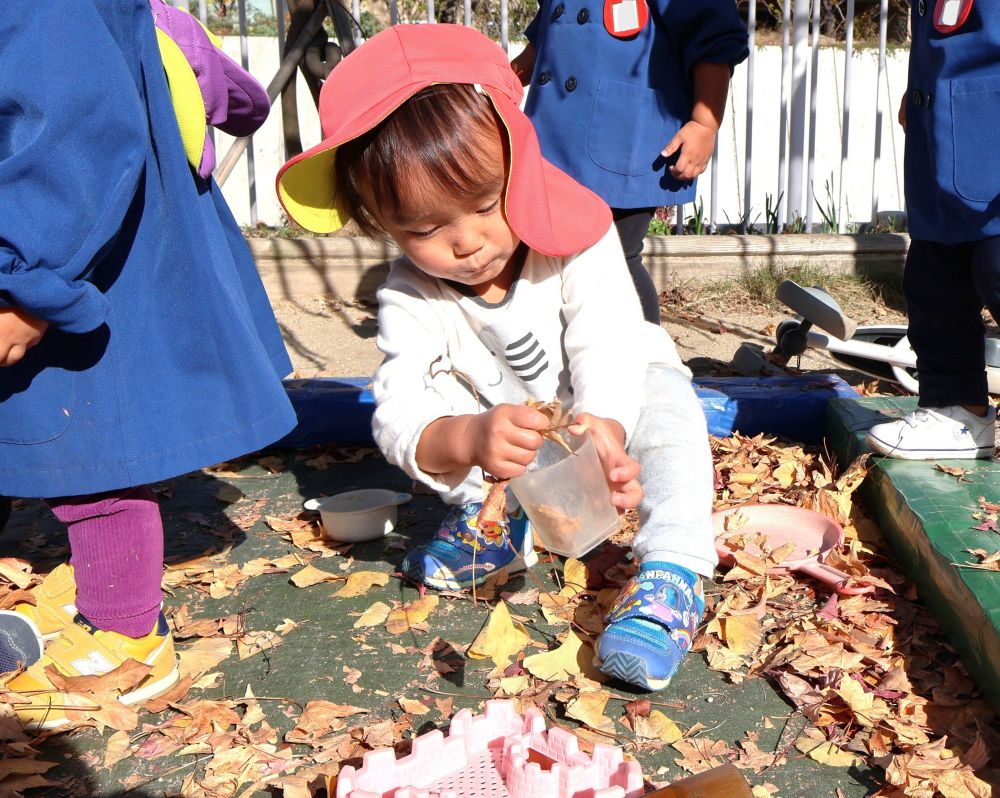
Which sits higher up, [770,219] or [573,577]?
[770,219]

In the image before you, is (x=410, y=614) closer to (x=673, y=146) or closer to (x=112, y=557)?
(x=112, y=557)

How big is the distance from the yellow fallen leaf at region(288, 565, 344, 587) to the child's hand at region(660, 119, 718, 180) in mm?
1443

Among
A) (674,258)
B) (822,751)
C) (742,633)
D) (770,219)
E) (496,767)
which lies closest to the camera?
(496,767)

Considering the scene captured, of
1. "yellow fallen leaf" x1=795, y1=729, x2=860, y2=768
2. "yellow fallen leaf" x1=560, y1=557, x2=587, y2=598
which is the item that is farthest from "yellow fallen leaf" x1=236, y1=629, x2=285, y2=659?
"yellow fallen leaf" x1=795, y1=729, x2=860, y2=768

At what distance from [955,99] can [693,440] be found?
0.90 meters

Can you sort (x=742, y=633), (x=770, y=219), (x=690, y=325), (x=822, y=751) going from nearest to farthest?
(x=822, y=751) < (x=742, y=633) < (x=690, y=325) < (x=770, y=219)

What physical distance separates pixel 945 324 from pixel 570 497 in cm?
122

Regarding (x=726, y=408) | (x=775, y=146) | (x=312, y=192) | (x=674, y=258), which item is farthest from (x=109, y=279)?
(x=775, y=146)

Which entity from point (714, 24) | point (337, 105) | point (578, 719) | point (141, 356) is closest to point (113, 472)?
point (141, 356)

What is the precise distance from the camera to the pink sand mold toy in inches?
48.5

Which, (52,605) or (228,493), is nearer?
(52,605)

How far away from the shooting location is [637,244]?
2869mm

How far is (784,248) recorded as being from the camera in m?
4.98

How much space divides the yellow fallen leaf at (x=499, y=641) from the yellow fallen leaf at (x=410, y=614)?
6.9 inches
